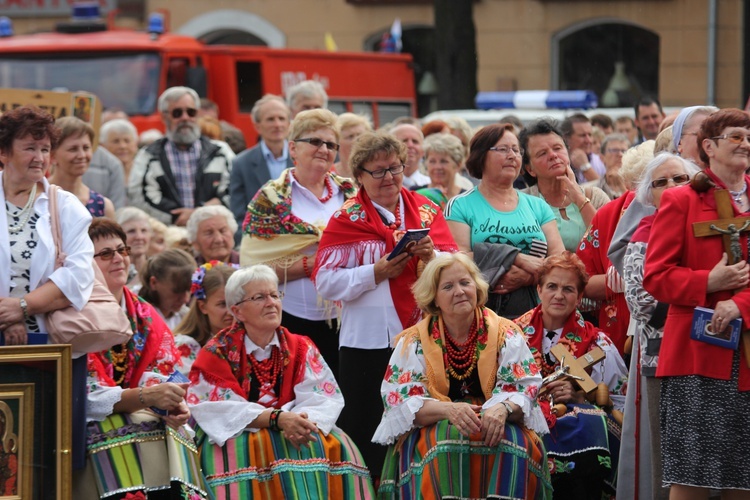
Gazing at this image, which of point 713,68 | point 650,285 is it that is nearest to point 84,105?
point 650,285

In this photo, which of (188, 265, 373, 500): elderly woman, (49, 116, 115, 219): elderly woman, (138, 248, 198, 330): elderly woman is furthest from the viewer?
(49, 116, 115, 219): elderly woman

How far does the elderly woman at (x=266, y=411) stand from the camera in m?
6.84

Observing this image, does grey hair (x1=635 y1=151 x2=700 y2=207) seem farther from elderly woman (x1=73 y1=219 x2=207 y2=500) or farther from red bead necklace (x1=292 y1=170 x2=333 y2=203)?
elderly woman (x1=73 y1=219 x2=207 y2=500)

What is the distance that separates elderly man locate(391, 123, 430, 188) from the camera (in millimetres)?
10227

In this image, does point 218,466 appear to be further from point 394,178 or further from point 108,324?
point 394,178

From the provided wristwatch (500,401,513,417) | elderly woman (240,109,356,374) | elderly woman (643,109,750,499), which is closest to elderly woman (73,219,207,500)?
elderly woman (240,109,356,374)

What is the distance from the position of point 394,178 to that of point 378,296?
0.63 meters

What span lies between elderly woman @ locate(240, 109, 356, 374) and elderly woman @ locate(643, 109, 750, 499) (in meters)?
2.41

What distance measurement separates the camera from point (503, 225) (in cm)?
768

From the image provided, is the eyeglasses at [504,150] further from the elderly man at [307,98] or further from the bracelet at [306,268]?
the elderly man at [307,98]

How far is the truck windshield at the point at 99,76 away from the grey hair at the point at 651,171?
34.3 ft

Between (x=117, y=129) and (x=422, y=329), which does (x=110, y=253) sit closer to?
(x=422, y=329)

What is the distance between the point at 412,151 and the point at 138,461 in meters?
4.24

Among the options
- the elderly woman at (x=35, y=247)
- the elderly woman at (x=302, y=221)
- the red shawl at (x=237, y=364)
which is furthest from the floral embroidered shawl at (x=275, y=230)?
the elderly woman at (x=35, y=247)
